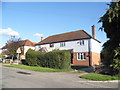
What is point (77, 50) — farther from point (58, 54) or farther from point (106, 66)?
point (106, 66)

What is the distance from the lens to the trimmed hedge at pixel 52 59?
60.8 ft

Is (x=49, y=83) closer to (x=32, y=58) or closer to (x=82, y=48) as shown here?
(x=32, y=58)

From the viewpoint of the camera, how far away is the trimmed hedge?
60.8 ft

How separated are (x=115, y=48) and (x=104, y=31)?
2.67m

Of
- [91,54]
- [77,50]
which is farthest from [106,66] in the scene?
[77,50]

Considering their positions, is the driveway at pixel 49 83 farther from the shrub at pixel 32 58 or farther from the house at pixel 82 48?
the house at pixel 82 48

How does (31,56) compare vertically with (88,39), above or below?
below

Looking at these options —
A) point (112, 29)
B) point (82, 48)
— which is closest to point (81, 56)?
point (82, 48)

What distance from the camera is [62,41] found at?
1308 inches

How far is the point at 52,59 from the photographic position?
64.4 ft

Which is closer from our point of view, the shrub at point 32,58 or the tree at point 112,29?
the tree at point 112,29

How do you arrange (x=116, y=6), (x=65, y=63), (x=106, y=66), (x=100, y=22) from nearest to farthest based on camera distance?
(x=116, y=6) < (x=100, y=22) < (x=106, y=66) < (x=65, y=63)

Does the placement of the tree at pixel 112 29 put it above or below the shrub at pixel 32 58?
above

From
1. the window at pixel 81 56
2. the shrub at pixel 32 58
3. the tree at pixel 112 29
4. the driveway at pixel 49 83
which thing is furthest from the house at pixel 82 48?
the driveway at pixel 49 83
